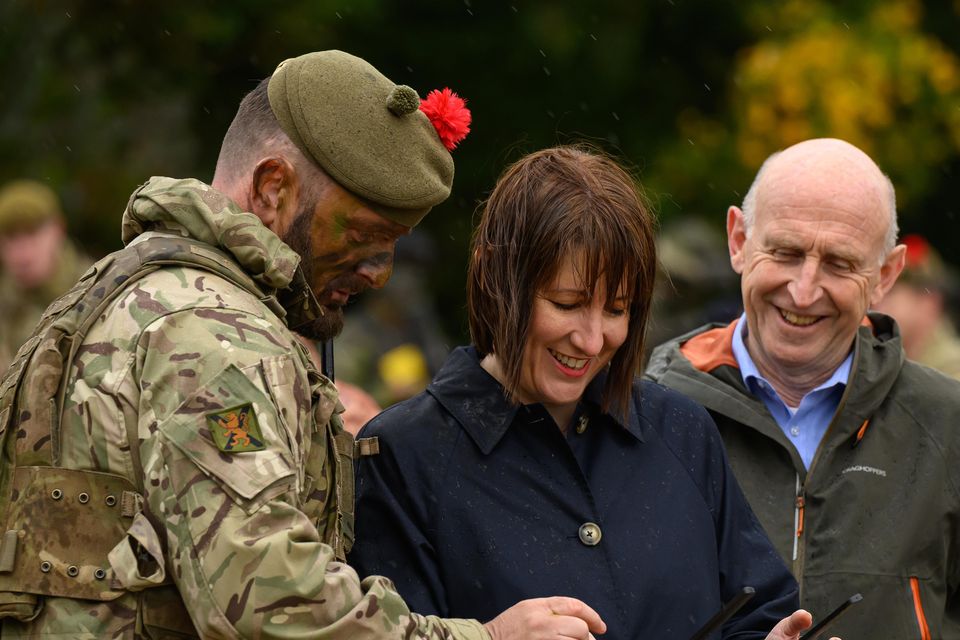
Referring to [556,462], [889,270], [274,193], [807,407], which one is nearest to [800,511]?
[807,407]

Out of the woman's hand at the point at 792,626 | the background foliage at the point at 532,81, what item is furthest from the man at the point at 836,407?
the background foliage at the point at 532,81

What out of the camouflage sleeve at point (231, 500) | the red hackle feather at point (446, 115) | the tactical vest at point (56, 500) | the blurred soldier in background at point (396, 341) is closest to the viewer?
the camouflage sleeve at point (231, 500)

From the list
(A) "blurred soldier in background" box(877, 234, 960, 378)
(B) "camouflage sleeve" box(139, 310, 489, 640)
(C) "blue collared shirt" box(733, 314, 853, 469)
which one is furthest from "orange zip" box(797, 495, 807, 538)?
(A) "blurred soldier in background" box(877, 234, 960, 378)

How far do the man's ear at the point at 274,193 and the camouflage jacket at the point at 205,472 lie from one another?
272 mm

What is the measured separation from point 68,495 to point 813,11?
9199mm

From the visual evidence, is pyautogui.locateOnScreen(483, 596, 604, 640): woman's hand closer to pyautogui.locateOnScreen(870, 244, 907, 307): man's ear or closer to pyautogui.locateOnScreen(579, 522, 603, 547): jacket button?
pyautogui.locateOnScreen(579, 522, 603, 547): jacket button

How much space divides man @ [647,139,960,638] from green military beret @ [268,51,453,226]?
51.0 inches

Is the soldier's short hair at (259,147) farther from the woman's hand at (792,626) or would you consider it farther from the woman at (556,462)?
the woman's hand at (792,626)

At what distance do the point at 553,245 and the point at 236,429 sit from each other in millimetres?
881

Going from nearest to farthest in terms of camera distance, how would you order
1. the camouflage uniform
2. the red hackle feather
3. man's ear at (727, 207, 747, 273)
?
the red hackle feather
man's ear at (727, 207, 747, 273)
the camouflage uniform

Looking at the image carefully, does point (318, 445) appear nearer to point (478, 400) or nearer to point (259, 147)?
point (478, 400)

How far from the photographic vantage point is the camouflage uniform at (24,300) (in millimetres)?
8336

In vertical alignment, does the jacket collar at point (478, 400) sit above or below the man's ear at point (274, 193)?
below

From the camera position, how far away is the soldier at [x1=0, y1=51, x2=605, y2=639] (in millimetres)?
2684
